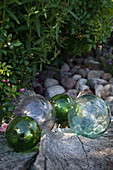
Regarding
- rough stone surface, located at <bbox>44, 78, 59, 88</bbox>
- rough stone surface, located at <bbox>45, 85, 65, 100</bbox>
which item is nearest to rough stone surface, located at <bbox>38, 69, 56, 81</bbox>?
rough stone surface, located at <bbox>44, 78, 59, 88</bbox>

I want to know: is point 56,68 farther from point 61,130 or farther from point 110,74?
point 61,130

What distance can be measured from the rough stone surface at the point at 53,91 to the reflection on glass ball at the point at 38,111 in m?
1.83

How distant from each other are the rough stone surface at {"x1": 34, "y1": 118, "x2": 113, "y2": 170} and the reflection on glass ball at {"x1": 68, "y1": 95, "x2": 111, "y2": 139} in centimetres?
7

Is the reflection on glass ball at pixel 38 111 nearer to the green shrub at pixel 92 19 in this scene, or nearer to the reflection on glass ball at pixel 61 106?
the reflection on glass ball at pixel 61 106

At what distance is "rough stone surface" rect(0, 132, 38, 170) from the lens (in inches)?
54.9

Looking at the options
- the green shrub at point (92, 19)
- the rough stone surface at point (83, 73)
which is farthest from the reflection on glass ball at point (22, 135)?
the rough stone surface at point (83, 73)

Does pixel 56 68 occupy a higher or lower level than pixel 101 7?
lower

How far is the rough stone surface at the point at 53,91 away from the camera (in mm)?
3840

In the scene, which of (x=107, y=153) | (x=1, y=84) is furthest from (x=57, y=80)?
(x=107, y=153)

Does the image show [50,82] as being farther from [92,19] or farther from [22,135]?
[22,135]

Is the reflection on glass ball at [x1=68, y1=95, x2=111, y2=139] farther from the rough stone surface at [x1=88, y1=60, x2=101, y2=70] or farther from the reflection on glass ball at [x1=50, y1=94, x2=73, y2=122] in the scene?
the rough stone surface at [x1=88, y1=60, x2=101, y2=70]

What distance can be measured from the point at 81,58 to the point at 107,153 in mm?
4180

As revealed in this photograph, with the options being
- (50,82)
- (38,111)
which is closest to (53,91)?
(50,82)

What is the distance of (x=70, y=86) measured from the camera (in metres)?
4.25
